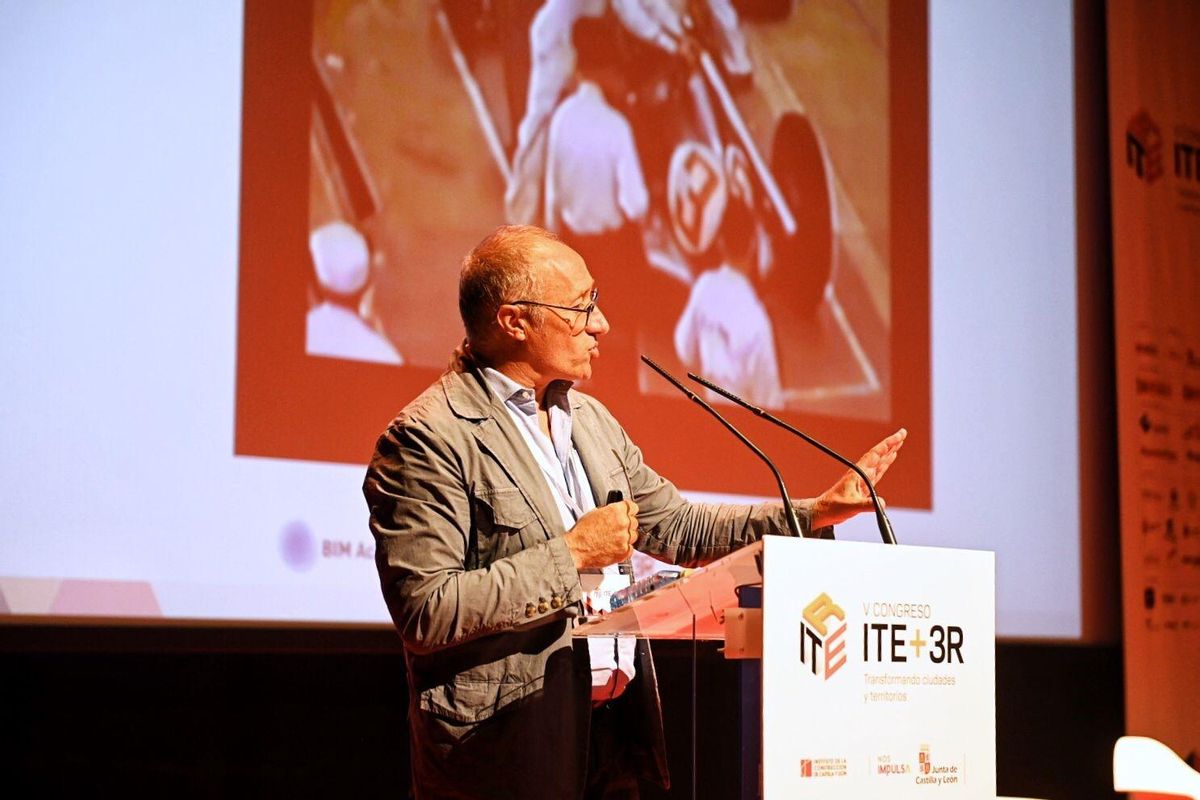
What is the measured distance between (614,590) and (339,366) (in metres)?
1.30

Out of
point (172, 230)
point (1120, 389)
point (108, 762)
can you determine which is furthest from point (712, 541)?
point (1120, 389)

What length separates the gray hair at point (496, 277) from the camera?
2.46 m

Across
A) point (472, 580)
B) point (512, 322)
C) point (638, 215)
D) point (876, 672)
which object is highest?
point (638, 215)

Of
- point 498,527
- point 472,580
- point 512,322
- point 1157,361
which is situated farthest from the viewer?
point 1157,361

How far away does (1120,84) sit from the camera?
557cm

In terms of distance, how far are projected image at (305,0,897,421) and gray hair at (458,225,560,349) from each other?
1002mm

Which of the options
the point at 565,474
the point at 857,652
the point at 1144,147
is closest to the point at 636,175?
the point at 565,474

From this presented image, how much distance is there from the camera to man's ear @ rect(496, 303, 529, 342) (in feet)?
8.07

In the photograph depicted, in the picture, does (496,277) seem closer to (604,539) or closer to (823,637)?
(604,539)

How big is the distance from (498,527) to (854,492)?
0.65 metres

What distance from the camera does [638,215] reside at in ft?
13.3

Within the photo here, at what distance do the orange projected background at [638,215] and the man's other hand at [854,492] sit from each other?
148 centimetres

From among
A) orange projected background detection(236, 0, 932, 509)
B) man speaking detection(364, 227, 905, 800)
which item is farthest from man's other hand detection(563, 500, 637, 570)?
orange projected background detection(236, 0, 932, 509)

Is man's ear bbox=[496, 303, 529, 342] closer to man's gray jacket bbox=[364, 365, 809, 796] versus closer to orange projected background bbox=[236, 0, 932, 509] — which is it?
man's gray jacket bbox=[364, 365, 809, 796]
